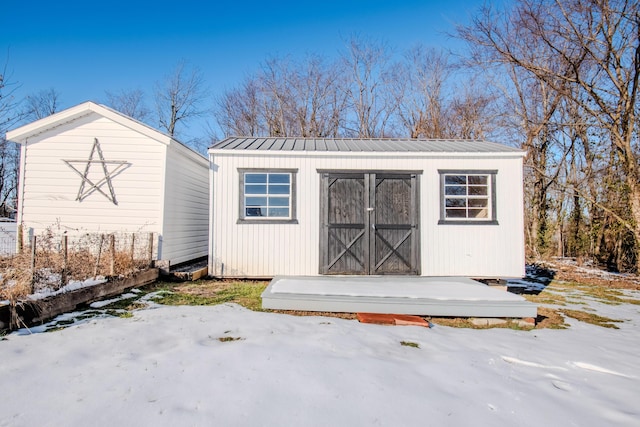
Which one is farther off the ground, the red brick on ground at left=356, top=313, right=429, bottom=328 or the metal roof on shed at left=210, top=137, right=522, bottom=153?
the metal roof on shed at left=210, top=137, right=522, bottom=153

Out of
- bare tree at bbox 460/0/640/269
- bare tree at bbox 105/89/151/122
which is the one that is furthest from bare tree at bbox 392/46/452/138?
bare tree at bbox 105/89/151/122

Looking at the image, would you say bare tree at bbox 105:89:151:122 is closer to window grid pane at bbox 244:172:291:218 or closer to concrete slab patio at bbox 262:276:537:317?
window grid pane at bbox 244:172:291:218

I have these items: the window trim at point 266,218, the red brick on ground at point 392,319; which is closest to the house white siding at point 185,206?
the window trim at point 266,218

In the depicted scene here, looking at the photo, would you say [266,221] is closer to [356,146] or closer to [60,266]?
[356,146]

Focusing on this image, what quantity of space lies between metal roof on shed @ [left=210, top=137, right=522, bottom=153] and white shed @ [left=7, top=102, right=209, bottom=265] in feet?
5.22

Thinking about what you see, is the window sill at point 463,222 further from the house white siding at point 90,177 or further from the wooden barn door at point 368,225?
the house white siding at point 90,177

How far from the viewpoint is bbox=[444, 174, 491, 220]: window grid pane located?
263 inches

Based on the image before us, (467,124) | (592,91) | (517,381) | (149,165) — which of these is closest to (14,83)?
(149,165)

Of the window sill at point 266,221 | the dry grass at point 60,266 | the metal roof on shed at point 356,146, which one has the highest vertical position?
the metal roof on shed at point 356,146

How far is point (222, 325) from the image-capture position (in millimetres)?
3619

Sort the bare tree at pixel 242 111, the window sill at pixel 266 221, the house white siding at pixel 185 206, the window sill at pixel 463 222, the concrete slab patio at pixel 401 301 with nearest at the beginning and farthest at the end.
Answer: the concrete slab patio at pixel 401 301 → the window sill at pixel 266 221 → the window sill at pixel 463 222 → the house white siding at pixel 185 206 → the bare tree at pixel 242 111

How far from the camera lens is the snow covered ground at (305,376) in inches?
76.3

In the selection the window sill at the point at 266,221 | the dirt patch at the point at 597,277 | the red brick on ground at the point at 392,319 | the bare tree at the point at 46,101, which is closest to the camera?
the red brick on ground at the point at 392,319

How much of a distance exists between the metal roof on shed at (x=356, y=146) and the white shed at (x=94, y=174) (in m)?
1.59
